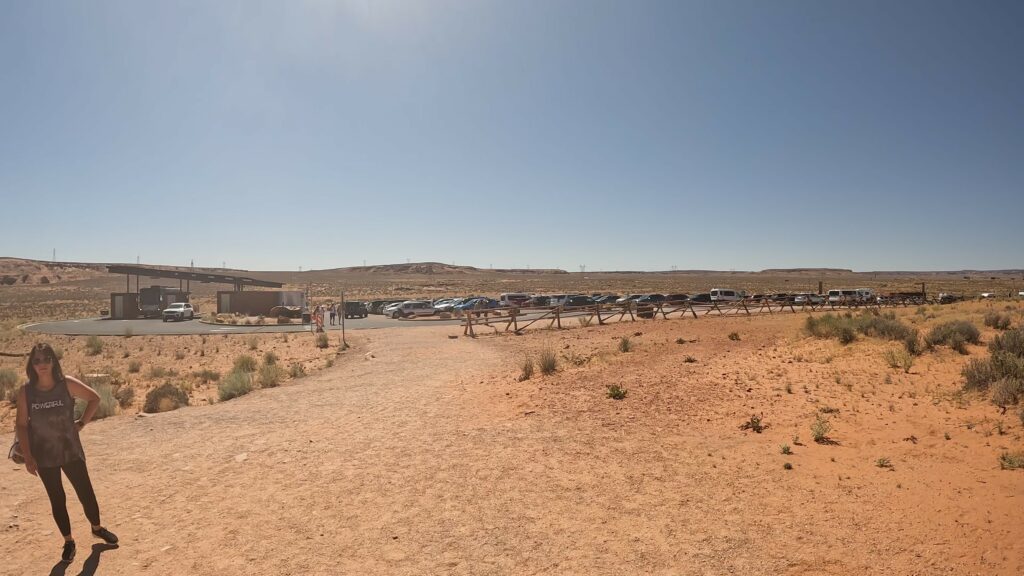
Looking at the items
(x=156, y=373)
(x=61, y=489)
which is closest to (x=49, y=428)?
(x=61, y=489)

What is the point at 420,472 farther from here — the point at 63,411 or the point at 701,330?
the point at 701,330

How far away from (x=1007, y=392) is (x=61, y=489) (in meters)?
12.5

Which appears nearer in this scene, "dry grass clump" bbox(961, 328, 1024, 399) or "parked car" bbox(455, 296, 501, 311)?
"dry grass clump" bbox(961, 328, 1024, 399)

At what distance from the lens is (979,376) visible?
33.2 ft

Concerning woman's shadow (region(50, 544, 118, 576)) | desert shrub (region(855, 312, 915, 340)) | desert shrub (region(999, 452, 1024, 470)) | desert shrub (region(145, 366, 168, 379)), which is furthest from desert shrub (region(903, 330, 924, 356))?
desert shrub (region(145, 366, 168, 379))

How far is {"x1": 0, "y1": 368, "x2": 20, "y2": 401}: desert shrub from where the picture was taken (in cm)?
1509

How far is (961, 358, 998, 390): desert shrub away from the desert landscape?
0.04 metres

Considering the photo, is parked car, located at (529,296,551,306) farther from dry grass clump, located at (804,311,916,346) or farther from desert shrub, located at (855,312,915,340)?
desert shrub, located at (855,312,915,340)

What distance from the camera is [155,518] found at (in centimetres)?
652

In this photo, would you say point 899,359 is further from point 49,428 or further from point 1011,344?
point 49,428

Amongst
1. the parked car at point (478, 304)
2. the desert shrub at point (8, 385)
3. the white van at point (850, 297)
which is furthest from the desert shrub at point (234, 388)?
the white van at point (850, 297)

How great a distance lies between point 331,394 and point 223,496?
7.11 m

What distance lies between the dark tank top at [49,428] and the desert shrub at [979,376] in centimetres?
1296

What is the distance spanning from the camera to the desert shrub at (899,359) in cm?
1278
